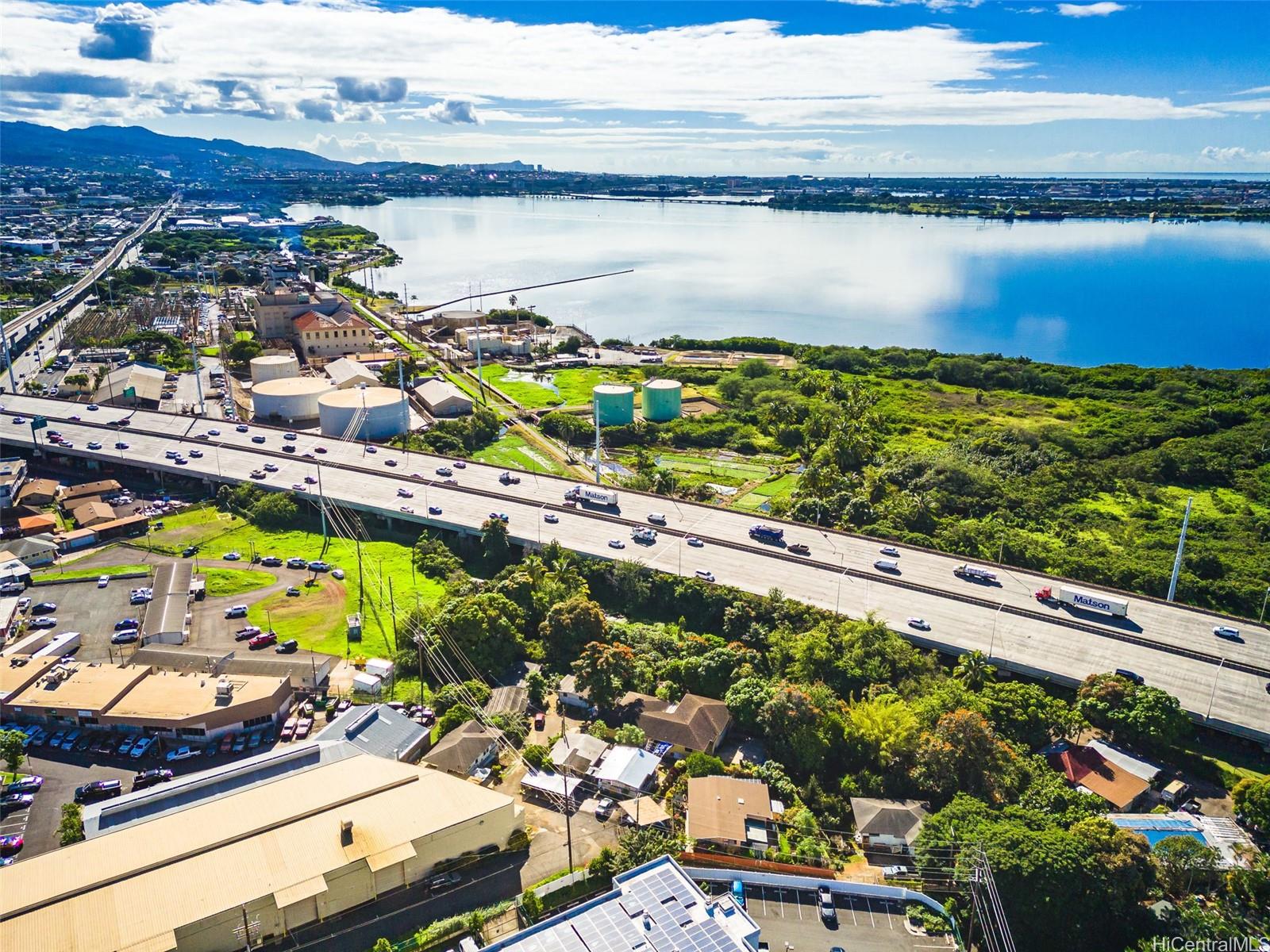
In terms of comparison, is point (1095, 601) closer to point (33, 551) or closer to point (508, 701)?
point (508, 701)

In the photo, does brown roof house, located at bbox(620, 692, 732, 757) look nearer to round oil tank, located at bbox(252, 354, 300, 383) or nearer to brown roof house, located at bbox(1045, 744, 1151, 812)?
brown roof house, located at bbox(1045, 744, 1151, 812)

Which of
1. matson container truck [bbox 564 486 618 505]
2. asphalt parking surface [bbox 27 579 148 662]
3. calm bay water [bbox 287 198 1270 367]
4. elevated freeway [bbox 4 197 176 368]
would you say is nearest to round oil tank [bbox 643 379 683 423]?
matson container truck [bbox 564 486 618 505]

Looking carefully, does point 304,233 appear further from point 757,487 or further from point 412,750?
point 412,750

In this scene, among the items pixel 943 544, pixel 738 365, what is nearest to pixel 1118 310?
pixel 738 365

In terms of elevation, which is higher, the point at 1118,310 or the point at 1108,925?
the point at 1118,310

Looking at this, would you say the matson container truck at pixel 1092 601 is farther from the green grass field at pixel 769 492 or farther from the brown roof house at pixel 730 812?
the brown roof house at pixel 730 812

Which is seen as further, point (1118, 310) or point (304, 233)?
point (304, 233)
